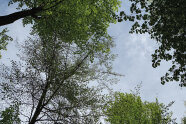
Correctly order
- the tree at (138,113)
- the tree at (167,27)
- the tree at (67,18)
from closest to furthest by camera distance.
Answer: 1. the tree at (167,27)
2. the tree at (67,18)
3. the tree at (138,113)

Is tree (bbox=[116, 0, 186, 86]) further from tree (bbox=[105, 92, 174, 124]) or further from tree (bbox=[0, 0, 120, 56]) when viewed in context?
tree (bbox=[105, 92, 174, 124])

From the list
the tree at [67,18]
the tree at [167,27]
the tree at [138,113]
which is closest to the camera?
the tree at [167,27]

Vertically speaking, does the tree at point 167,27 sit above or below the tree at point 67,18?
below

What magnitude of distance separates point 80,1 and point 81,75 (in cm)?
428

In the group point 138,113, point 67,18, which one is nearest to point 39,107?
point 67,18

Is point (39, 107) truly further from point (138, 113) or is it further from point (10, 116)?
point (138, 113)

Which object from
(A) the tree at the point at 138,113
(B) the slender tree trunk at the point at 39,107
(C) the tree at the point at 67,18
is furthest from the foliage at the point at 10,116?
(A) the tree at the point at 138,113

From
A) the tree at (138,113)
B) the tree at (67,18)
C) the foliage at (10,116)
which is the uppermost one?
the tree at (67,18)

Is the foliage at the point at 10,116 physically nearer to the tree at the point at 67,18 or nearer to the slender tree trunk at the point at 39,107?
the slender tree trunk at the point at 39,107

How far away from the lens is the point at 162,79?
6324mm

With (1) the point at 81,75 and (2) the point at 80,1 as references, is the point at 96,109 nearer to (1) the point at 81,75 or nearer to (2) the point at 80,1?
(1) the point at 81,75

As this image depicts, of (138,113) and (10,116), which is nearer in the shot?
(10,116)

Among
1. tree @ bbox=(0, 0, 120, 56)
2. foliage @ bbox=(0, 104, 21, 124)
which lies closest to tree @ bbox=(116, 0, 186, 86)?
tree @ bbox=(0, 0, 120, 56)

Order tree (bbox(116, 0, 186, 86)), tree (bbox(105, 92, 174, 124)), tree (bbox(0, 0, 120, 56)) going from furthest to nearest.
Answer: tree (bbox(105, 92, 174, 124)) < tree (bbox(0, 0, 120, 56)) < tree (bbox(116, 0, 186, 86))
